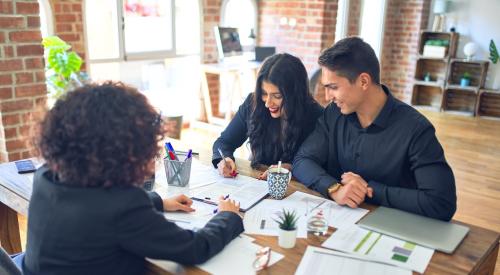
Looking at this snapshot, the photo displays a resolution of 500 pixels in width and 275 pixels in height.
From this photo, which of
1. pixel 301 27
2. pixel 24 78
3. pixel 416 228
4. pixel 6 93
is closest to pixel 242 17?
pixel 301 27

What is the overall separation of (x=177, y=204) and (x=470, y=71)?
642cm

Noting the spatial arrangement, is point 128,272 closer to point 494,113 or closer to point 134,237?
point 134,237

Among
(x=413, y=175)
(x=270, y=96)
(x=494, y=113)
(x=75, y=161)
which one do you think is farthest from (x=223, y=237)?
(x=494, y=113)

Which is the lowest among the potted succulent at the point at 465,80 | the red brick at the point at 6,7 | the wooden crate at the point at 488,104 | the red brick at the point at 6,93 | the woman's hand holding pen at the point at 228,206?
the wooden crate at the point at 488,104

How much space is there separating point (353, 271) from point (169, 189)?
74cm

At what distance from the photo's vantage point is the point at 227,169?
5.65 ft

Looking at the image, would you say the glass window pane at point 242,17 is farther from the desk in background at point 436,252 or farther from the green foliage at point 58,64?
the desk in background at point 436,252

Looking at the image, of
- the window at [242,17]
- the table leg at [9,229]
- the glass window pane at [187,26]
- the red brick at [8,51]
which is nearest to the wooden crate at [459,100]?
the window at [242,17]

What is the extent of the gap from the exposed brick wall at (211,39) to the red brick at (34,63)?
8.53ft

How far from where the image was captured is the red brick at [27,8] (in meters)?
2.39

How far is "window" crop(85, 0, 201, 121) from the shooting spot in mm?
3971

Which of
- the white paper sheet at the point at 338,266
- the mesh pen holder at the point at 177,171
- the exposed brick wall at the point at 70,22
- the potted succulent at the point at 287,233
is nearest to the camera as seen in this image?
the white paper sheet at the point at 338,266

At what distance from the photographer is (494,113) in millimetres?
6465

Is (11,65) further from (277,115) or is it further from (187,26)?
(187,26)
